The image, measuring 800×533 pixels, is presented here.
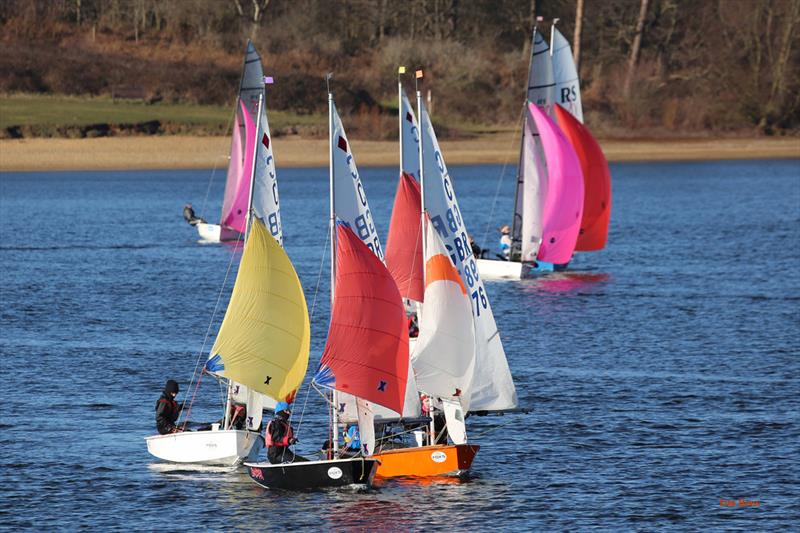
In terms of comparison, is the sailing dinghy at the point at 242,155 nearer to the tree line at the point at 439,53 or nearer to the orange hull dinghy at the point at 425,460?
the orange hull dinghy at the point at 425,460

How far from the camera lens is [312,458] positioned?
32.3m

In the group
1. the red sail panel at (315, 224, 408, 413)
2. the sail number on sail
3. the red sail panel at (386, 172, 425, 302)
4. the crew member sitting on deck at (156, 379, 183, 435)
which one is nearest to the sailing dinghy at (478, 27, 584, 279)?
the red sail panel at (386, 172, 425, 302)

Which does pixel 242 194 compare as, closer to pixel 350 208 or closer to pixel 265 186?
pixel 265 186

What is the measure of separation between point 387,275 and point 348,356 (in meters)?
1.90

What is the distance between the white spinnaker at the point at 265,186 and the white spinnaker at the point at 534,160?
26313 mm

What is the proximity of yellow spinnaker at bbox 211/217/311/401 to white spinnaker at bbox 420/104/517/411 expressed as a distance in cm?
362

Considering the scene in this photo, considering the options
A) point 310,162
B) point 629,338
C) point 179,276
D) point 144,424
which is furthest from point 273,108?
point 144,424

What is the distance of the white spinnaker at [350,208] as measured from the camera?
31.7 m

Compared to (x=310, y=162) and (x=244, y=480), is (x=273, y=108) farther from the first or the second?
(x=244, y=480)

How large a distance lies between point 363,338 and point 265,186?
20.8 ft

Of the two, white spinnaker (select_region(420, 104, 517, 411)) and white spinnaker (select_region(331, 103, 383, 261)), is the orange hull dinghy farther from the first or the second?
white spinnaker (select_region(331, 103, 383, 261))

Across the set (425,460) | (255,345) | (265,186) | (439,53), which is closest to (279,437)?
(255,345)

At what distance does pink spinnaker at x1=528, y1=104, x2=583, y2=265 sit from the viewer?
60906mm

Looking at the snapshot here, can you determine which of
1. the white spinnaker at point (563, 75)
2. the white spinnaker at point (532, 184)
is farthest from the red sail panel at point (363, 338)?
the white spinnaker at point (563, 75)
